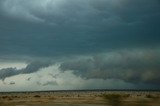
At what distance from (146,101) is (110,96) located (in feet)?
5.90

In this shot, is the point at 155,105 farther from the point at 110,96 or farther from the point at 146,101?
the point at 110,96

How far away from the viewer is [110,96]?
16.8 m

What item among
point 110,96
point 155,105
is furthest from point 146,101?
point 110,96

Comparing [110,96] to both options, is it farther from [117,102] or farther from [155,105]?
[155,105]

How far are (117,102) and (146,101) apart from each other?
1.34 metres

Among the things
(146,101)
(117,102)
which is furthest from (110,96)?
(146,101)

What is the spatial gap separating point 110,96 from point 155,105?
2220mm

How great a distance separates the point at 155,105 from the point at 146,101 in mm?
441

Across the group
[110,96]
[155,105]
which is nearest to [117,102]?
[110,96]

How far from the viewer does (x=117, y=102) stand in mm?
16281

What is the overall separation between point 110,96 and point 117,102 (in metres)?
0.65

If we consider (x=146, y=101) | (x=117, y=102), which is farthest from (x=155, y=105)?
(x=117, y=102)

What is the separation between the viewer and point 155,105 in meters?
15.9

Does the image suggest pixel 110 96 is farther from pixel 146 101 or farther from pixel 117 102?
pixel 146 101
